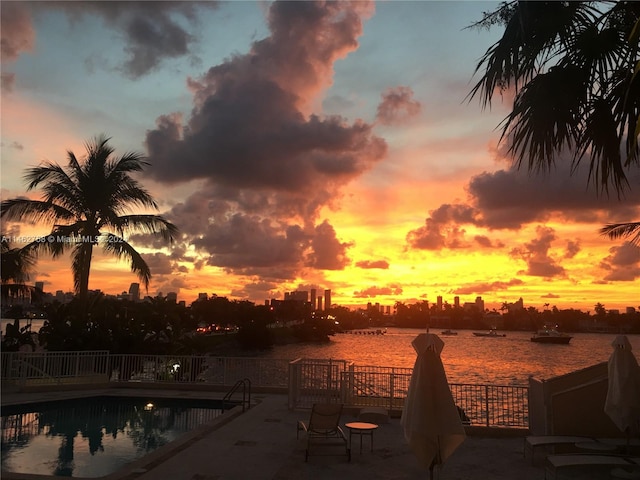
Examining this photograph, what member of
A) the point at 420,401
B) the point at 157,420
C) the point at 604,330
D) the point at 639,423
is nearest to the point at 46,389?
the point at 157,420

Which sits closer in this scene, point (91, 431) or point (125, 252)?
point (91, 431)

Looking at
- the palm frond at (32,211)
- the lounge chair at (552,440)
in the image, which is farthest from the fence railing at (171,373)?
the palm frond at (32,211)

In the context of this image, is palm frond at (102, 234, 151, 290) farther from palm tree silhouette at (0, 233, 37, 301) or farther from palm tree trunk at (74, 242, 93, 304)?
palm tree silhouette at (0, 233, 37, 301)

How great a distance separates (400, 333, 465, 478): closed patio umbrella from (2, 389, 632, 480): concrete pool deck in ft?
1.01

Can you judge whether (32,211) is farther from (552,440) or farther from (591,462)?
(591,462)

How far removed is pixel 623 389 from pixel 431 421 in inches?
141

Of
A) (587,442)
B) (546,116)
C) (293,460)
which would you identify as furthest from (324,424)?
(546,116)

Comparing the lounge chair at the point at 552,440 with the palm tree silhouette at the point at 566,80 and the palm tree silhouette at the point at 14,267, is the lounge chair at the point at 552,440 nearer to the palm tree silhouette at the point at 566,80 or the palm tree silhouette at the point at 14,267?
the palm tree silhouette at the point at 566,80

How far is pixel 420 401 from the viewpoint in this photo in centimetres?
688

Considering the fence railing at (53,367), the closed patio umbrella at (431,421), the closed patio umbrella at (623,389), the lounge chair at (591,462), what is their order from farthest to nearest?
the fence railing at (53,367), the closed patio umbrella at (623,389), the lounge chair at (591,462), the closed patio umbrella at (431,421)

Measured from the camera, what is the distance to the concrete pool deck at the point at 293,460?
25.6 feet

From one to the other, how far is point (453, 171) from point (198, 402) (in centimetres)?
1335

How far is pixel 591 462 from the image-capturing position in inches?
282

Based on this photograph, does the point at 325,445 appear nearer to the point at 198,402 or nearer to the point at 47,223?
the point at 198,402
